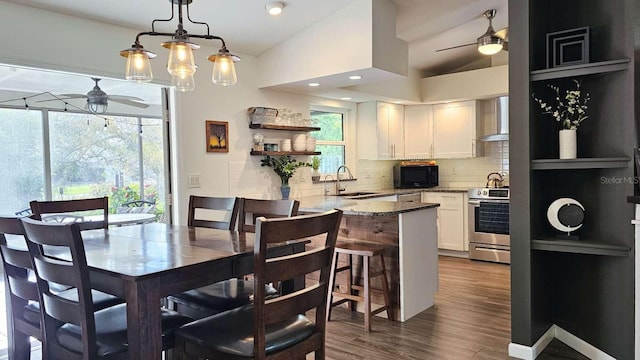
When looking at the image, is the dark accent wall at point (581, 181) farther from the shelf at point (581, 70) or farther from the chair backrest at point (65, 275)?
the chair backrest at point (65, 275)

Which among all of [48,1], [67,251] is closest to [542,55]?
[67,251]

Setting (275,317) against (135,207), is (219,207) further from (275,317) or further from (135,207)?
(135,207)

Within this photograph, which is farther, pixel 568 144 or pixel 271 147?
pixel 271 147

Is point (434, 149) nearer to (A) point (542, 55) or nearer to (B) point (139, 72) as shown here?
(A) point (542, 55)

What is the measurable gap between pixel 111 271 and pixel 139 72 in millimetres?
1086

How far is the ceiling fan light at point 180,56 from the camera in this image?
7.24 ft

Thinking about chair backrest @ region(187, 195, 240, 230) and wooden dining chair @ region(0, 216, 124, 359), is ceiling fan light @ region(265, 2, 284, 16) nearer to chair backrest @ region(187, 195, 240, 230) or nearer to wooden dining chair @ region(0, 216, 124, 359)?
chair backrest @ region(187, 195, 240, 230)

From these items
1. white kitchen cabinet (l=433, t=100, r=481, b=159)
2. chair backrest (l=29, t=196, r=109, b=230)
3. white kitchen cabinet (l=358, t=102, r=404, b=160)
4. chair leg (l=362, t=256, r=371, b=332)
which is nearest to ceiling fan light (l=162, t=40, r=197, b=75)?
chair backrest (l=29, t=196, r=109, b=230)

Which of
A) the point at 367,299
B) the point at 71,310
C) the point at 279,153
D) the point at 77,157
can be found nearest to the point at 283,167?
the point at 279,153

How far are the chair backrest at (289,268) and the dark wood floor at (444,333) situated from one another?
42.9 inches

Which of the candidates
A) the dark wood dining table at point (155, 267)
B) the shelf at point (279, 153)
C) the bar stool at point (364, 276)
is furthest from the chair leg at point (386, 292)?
the shelf at point (279, 153)

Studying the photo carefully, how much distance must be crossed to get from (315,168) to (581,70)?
9.96 feet

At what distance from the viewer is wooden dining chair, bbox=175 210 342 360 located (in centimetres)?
164

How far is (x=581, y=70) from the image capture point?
8.34ft
